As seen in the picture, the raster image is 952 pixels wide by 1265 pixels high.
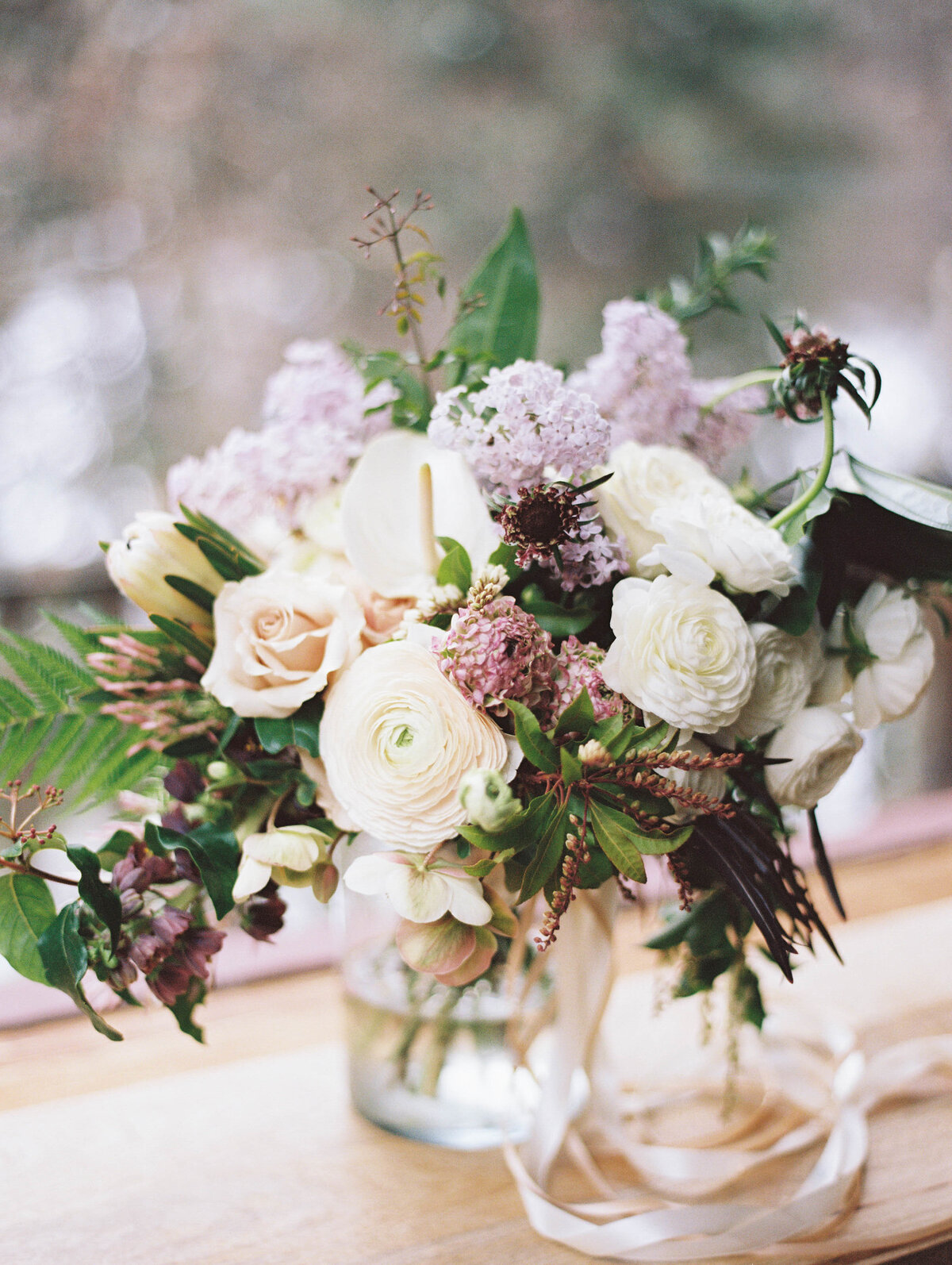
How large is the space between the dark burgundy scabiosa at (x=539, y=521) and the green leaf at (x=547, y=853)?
0.42 feet

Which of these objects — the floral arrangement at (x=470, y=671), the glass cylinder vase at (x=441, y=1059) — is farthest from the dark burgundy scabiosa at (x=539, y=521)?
the glass cylinder vase at (x=441, y=1059)

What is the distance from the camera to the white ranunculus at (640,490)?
1.73 ft

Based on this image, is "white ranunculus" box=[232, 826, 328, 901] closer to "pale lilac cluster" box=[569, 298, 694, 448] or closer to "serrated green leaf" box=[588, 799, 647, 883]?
"serrated green leaf" box=[588, 799, 647, 883]

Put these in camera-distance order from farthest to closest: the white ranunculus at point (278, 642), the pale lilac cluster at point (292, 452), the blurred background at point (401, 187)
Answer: the blurred background at point (401, 187)
the pale lilac cluster at point (292, 452)
the white ranunculus at point (278, 642)

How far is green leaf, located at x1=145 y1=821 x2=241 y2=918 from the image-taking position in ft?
1.62

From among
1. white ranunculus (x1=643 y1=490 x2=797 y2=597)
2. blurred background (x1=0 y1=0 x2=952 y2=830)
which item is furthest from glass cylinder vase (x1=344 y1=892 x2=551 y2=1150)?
blurred background (x1=0 y1=0 x2=952 y2=830)

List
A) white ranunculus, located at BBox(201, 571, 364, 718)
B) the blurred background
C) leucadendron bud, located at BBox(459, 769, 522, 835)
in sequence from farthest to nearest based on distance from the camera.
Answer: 1. the blurred background
2. white ranunculus, located at BBox(201, 571, 364, 718)
3. leucadendron bud, located at BBox(459, 769, 522, 835)

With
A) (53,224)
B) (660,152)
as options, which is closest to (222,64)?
(53,224)

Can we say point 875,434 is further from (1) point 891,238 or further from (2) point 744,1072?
(2) point 744,1072

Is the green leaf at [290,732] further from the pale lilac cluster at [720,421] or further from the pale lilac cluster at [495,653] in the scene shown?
the pale lilac cluster at [720,421]

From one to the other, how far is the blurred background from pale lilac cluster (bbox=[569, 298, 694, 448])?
86 centimetres

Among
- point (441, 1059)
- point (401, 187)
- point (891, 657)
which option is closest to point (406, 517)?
point (891, 657)

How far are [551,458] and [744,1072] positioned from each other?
574 millimetres

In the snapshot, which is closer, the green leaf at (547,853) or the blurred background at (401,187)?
the green leaf at (547,853)
